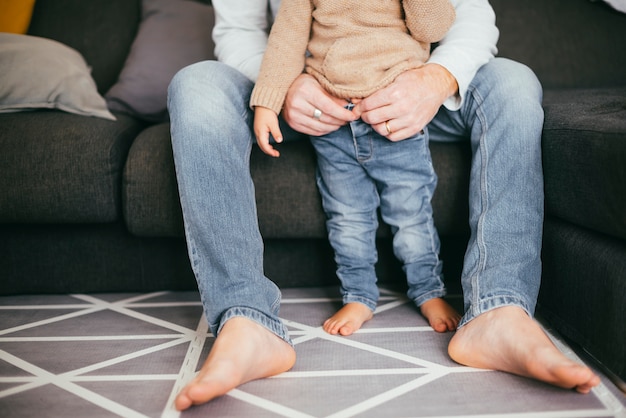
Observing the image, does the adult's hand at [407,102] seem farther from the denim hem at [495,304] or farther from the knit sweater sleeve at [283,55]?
the denim hem at [495,304]

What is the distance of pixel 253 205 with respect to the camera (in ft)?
3.18

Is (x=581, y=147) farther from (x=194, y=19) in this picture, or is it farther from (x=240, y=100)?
(x=194, y=19)

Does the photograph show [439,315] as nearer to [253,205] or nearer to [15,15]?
[253,205]

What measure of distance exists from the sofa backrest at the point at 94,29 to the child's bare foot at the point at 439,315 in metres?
1.16

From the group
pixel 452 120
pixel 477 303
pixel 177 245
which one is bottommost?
pixel 177 245

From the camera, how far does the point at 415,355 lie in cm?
95

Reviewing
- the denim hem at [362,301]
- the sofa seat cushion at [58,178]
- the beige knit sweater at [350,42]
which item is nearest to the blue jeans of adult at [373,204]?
the denim hem at [362,301]

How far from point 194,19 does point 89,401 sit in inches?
45.8

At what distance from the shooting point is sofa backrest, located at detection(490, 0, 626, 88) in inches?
61.5

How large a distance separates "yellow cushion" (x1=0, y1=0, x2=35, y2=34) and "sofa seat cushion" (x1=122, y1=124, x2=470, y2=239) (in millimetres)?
810

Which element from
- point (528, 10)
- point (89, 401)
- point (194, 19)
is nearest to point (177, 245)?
point (89, 401)

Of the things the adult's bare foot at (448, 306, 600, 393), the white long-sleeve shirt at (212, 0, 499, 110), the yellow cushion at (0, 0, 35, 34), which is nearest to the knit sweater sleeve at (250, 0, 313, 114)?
the white long-sleeve shirt at (212, 0, 499, 110)

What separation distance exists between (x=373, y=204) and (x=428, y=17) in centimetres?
37

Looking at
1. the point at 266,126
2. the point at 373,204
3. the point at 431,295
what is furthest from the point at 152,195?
the point at 431,295
